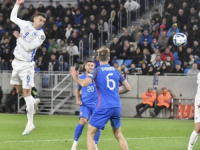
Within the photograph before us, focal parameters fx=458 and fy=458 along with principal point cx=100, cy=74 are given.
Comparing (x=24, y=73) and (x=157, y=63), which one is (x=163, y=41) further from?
(x=24, y=73)

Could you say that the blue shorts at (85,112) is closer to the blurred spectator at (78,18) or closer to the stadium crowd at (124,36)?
the stadium crowd at (124,36)

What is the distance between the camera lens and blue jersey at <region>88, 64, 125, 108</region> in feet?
25.7

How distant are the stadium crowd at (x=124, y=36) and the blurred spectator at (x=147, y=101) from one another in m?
0.98

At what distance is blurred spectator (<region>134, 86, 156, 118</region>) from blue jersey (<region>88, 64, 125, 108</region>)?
13.3 meters

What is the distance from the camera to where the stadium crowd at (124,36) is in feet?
71.2

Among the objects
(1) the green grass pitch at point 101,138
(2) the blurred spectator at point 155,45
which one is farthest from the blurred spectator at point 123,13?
(1) the green grass pitch at point 101,138

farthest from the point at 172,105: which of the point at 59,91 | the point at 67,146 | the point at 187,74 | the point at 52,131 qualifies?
the point at 67,146

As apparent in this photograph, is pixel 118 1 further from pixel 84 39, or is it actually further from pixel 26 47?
pixel 26 47

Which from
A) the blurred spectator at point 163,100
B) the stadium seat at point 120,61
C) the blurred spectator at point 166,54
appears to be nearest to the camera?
the blurred spectator at point 163,100

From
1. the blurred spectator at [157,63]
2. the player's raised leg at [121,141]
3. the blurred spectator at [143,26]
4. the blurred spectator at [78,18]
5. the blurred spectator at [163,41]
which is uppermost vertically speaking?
the blurred spectator at [78,18]

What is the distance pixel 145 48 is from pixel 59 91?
4.83 metres

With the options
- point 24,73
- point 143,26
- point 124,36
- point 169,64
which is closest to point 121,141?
point 24,73

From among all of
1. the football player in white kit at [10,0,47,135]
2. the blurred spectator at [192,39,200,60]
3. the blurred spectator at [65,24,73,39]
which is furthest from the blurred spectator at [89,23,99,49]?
the football player in white kit at [10,0,47,135]

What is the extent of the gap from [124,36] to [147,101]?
167 inches
